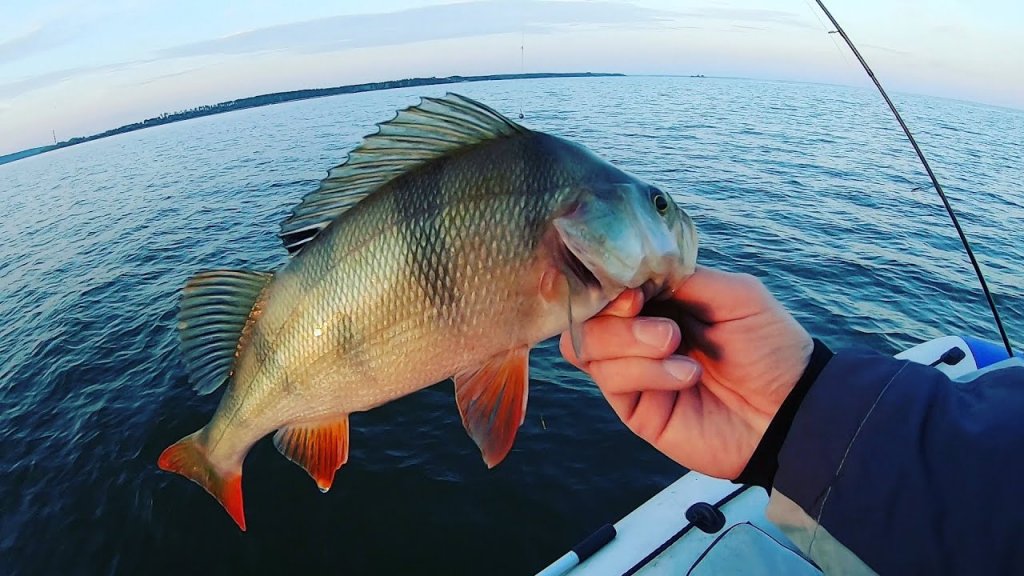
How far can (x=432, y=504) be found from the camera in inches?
264

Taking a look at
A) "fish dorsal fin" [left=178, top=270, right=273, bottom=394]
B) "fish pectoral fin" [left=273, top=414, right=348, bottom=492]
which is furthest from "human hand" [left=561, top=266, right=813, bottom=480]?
"fish dorsal fin" [left=178, top=270, right=273, bottom=394]

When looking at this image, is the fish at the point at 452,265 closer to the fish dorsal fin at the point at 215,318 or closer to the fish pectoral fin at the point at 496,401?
the fish pectoral fin at the point at 496,401

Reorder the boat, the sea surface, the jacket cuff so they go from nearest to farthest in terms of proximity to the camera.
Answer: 1. the jacket cuff
2. the boat
3. the sea surface

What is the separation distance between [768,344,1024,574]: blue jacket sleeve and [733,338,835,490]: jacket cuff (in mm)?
90

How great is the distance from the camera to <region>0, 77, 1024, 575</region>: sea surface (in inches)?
249

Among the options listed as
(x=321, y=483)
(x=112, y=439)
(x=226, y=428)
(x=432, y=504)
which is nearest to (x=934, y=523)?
(x=321, y=483)

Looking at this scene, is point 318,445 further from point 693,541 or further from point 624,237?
point 693,541

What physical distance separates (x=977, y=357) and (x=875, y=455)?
5.64m

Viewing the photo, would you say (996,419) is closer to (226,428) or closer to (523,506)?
(226,428)

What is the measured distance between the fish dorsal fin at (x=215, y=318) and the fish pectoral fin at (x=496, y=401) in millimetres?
1184

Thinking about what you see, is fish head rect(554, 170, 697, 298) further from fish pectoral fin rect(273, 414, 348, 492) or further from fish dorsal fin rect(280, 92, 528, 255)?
fish pectoral fin rect(273, 414, 348, 492)

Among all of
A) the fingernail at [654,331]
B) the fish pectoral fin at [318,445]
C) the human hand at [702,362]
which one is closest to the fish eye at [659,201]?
the human hand at [702,362]

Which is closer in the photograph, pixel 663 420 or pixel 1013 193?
pixel 663 420

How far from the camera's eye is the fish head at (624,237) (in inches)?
76.4
